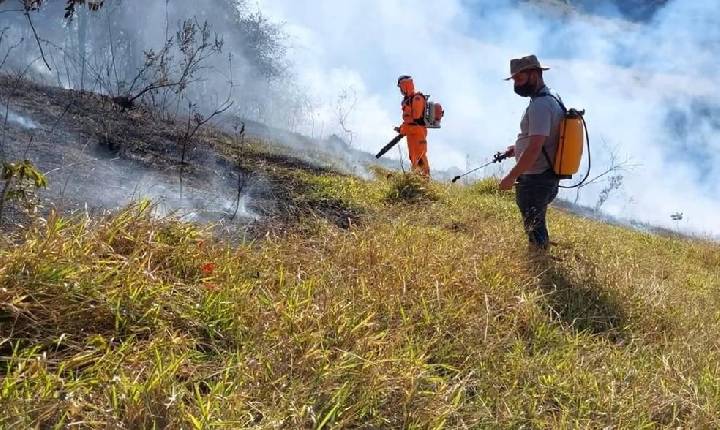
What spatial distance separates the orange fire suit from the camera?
775 cm

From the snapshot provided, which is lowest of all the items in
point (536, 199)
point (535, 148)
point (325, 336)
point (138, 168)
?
point (325, 336)

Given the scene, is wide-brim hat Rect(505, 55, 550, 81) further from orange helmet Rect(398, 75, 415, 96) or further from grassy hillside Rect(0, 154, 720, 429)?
orange helmet Rect(398, 75, 415, 96)

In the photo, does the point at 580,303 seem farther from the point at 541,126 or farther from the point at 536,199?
the point at 541,126

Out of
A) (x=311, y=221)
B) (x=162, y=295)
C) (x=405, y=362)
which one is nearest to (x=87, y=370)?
(x=162, y=295)

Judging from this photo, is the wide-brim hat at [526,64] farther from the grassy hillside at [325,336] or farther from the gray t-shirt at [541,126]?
the grassy hillside at [325,336]

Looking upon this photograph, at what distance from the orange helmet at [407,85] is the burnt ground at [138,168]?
2.29 m

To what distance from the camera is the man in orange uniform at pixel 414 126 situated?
775 cm

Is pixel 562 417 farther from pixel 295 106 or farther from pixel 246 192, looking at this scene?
pixel 295 106

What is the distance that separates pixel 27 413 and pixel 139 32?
2573 centimetres

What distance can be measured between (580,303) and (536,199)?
0.93m

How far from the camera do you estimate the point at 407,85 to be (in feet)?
26.0

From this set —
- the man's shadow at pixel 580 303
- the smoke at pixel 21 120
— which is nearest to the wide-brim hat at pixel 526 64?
the man's shadow at pixel 580 303

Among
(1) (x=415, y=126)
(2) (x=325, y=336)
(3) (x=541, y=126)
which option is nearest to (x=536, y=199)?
(3) (x=541, y=126)

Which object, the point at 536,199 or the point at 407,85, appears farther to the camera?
the point at 407,85
